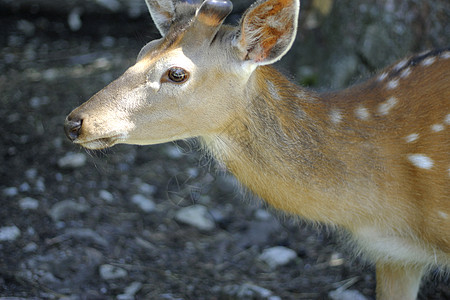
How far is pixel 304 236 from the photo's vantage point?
4.49m

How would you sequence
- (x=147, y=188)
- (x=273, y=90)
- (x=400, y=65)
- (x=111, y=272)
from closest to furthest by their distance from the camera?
1. (x=273, y=90)
2. (x=400, y=65)
3. (x=111, y=272)
4. (x=147, y=188)

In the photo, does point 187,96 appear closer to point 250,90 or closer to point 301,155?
point 250,90

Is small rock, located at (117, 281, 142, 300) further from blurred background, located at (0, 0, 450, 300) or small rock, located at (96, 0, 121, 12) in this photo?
small rock, located at (96, 0, 121, 12)

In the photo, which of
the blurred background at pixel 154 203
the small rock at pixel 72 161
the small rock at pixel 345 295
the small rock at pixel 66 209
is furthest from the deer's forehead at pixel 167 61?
the small rock at pixel 72 161

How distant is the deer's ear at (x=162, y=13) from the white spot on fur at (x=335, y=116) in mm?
1033

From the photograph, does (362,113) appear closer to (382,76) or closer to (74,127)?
(382,76)

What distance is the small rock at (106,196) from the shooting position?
4523 millimetres

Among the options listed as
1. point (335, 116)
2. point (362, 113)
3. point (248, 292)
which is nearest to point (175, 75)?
point (335, 116)

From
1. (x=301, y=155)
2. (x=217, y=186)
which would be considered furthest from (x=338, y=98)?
(x=217, y=186)

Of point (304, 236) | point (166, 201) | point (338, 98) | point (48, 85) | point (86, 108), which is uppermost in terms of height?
point (338, 98)

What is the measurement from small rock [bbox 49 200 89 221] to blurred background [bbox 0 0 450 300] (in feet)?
0.03

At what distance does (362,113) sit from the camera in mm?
3297

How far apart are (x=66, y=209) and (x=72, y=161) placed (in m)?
0.59

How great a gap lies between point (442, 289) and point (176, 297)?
5.91 feet
